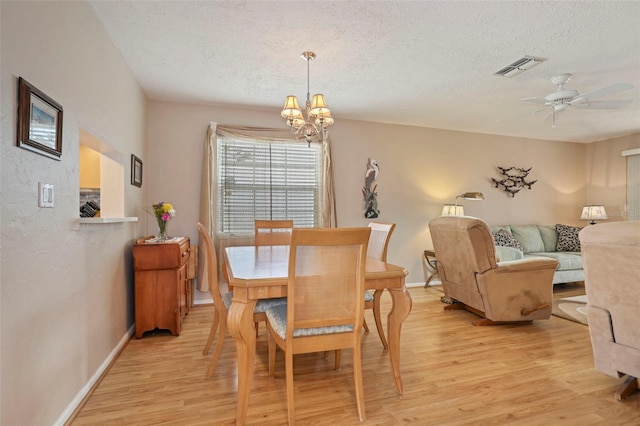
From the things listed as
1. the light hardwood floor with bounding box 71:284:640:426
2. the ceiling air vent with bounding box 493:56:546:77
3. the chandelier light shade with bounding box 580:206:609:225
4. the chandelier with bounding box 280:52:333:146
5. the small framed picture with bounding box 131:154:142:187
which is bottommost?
the light hardwood floor with bounding box 71:284:640:426

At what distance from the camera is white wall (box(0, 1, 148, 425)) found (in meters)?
1.29

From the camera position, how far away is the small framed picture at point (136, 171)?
10.1 ft

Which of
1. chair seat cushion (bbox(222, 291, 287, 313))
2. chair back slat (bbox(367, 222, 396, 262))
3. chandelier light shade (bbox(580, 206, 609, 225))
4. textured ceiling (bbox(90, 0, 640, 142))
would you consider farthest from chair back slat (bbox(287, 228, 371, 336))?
chandelier light shade (bbox(580, 206, 609, 225))

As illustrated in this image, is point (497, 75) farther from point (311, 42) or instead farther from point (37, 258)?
point (37, 258)

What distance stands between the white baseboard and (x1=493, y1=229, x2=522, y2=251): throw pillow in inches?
187

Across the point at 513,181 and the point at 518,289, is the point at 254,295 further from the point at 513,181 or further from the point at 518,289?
the point at 513,181

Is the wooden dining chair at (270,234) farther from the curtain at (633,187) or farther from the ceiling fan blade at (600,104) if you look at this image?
the curtain at (633,187)

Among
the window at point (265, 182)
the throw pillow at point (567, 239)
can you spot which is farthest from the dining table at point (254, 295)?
the throw pillow at point (567, 239)

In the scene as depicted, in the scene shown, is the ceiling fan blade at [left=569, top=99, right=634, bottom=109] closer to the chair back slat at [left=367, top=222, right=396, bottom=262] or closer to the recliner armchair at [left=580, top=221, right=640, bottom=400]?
the recliner armchair at [left=580, top=221, right=640, bottom=400]

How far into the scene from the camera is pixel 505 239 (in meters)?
4.92

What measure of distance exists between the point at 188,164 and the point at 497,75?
347 centimetres

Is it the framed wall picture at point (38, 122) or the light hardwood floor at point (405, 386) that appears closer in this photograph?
the framed wall picture at point (38, 122)

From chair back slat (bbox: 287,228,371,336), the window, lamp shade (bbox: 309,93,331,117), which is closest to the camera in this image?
chair back slat (bbox: 287,228,371,336)

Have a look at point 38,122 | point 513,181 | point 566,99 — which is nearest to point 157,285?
point 38,122
